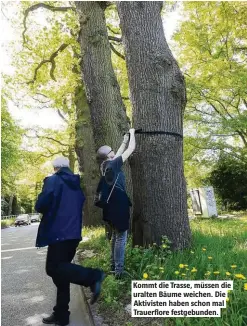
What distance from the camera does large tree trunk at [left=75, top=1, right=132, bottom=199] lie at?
7.88m

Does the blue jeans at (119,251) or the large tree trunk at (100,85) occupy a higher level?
the large tree trunk at (100,85)

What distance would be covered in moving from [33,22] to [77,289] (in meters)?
11.3

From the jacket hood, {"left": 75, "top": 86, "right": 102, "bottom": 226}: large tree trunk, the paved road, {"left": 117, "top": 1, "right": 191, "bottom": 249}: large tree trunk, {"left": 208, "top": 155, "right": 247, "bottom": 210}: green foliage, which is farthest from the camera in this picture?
{"left": 208, "top": 155, "right": 247, "bottom": 210}: green foliage

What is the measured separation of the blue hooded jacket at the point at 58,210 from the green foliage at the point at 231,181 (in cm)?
1609

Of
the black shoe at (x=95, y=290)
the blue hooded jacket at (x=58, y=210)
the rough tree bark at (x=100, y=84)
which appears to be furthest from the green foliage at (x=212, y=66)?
the black shoe at (x=95, y=290)

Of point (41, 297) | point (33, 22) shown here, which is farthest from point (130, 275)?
point (33, 22)

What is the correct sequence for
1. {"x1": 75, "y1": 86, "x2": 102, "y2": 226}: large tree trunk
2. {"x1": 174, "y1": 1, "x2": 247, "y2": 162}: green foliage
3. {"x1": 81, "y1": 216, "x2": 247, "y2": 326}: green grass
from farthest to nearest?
{"x1": 174, "y1": 1, "x2": 247, "y2": 162}: green foliage, {"x1": 75, "y1": 86, "x2": 102, "y2": 226}: large tree trunk, {"x1": 81, "y1": 216, "x2": 247, "y2": 326}: green grass

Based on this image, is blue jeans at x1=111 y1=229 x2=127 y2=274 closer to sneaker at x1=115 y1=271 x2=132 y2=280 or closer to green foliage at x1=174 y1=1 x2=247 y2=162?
sneaker at x1=115 y1=271 x2=132 y2=280

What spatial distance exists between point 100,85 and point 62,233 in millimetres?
4463

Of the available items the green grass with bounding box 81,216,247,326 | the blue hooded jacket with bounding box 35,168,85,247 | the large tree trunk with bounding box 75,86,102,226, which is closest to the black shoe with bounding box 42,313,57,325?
the green grass with bounding box 81,216,247,326

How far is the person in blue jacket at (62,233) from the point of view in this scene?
4.04 metres

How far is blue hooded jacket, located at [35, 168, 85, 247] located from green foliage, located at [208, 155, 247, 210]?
16095mm

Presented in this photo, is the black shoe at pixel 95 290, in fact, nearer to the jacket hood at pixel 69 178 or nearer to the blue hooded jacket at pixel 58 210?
the blue hooded jacket at pixel 58 210
